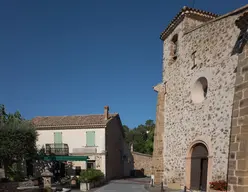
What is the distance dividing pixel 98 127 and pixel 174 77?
11.8 meters

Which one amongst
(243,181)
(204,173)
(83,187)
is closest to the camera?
(243,181)

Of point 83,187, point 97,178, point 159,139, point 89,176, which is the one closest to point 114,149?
point 97,178

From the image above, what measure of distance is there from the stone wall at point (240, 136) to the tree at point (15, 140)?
56.8 feet

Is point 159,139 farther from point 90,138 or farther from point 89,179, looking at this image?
point 90,138

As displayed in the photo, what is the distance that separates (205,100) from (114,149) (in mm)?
17964

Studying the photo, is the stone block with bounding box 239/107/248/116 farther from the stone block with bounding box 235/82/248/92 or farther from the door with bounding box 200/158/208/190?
the door with bounding box 200/158/208/190

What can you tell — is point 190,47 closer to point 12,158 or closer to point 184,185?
point 184,185

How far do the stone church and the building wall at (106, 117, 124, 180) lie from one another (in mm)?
9960

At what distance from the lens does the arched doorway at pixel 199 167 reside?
12094 millimetres

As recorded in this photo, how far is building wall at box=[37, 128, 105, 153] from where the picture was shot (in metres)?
24.5

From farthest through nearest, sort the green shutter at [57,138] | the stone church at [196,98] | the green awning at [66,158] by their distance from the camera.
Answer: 1. the green shutter at [57,138]
2. the green awning at [66,158]
3. the stone church at [196,98]

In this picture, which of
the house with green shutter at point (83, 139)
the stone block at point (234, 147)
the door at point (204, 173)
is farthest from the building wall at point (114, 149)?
the stone block at point (234, 147)

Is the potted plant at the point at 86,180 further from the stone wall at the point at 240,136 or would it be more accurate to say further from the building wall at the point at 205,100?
the stone wall at the point at 240,136

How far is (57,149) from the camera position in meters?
25.2
